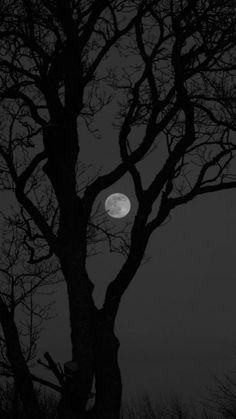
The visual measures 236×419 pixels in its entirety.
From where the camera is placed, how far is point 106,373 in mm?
6141

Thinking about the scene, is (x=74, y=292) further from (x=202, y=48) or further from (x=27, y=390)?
(x=202, y=48)

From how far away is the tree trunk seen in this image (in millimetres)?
5918

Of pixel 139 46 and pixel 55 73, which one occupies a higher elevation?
pixel 139 46

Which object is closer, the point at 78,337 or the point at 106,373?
the point at 78,337

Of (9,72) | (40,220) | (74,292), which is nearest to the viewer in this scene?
(74,292)

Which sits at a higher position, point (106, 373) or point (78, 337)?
point (78, 337)

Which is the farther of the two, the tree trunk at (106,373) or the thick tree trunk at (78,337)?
the tree trunk at (106,373)

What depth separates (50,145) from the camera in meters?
6.94

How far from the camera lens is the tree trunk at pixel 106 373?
592 centimetres

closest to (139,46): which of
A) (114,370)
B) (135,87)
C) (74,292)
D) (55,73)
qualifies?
(135,87)

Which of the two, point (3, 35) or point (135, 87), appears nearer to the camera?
point (3, 35)

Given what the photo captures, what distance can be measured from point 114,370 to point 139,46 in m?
5.00

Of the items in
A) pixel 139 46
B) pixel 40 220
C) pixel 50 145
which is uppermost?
pixel 139 46

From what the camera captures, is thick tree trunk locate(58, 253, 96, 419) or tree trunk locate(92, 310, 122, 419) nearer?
thick tree trunk locate(58, 253, 96, 419)
